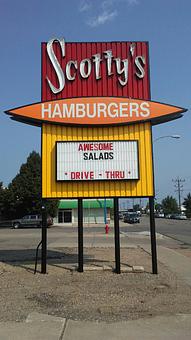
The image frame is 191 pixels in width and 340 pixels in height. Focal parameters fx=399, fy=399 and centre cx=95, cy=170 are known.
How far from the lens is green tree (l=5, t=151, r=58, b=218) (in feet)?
165

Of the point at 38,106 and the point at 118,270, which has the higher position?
the point at 38,106

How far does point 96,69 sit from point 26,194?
39544 millimetres

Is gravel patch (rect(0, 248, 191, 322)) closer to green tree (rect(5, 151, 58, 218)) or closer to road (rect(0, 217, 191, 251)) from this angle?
road (rect(0, 217, 191, 251))

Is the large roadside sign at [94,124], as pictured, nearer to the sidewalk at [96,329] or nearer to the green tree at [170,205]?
the sidewalk at [96,329]

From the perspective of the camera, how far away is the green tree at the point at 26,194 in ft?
165

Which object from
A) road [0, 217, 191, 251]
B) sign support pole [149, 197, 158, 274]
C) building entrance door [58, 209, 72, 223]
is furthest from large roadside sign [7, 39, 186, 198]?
building entrance door [58, 209, 72, 223]

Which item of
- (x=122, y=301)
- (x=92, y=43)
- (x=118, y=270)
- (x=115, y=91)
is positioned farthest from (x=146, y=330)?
(x=92, y=43)

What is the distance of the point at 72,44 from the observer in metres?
12.2

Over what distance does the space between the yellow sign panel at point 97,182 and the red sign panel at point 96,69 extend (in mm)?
1105

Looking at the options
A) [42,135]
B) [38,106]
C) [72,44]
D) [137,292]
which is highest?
[72,44]

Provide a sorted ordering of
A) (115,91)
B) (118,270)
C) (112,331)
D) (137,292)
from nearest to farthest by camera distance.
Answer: (112,331) < (137,292) < (118,270) < (115,91)

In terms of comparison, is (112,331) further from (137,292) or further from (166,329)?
(137,292)

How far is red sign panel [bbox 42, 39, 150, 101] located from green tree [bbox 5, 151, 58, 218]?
1529 inches

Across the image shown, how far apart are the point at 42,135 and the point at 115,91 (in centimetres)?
259
